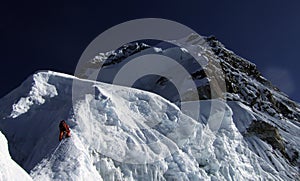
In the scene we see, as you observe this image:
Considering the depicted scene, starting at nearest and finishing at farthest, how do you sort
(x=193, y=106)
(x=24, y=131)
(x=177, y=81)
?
(x=24, y=131) → (x=193, y=106) → (x=177, y=81)

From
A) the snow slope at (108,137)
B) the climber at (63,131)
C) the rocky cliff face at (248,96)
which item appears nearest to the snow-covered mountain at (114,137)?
the snow slope at (108,137)

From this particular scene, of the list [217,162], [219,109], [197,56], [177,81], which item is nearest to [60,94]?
[217,162]

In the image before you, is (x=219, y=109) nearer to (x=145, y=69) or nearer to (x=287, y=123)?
(x=287, y=123)

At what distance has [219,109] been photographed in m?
29.1

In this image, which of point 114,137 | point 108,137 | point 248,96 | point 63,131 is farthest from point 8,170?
point 248,96

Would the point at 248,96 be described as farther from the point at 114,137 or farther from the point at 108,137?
the point at 108,137

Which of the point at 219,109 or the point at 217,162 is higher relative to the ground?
the point at 219,109

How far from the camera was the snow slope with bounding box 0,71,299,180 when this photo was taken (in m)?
17.6

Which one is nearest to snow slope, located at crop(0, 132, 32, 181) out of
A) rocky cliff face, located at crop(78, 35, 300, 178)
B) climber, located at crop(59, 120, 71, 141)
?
climber, located at crop(59, 120, 71, 141)

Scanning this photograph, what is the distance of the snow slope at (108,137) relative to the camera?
17594mm

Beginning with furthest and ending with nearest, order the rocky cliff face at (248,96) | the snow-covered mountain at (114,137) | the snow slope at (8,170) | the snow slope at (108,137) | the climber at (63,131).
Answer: the rocky cliff face at (248,96) → the snow slope at (108,137) → the snow-covered mountain at (114,137) → the climber at (63,131) → the snow slope at (8,170)

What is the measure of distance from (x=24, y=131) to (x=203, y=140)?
10.6 m

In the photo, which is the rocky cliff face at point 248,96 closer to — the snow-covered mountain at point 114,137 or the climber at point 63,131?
the snow-covered mountain at point 114,137

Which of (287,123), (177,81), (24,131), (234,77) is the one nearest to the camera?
(24,131)
